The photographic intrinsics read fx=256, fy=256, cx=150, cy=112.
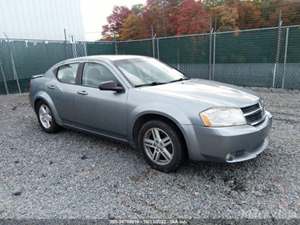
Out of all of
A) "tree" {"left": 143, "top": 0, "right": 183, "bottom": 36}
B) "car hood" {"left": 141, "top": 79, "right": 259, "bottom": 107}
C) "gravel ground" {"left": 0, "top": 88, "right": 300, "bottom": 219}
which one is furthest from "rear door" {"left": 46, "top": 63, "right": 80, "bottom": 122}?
"tree" {"left": 143, "top": 0, "right": 183, "bottom": 36}

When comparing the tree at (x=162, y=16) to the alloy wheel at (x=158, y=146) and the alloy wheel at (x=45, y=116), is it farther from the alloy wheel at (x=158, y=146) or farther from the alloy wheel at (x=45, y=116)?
the alloy wheel at (x=158, y=146)

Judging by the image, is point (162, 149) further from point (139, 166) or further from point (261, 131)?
point (261, 131)

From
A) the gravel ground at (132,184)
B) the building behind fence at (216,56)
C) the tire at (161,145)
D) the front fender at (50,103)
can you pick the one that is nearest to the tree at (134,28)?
the building behind fence at (216,56)

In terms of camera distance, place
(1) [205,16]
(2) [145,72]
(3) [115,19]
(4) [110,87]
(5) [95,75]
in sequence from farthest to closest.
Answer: (3) [115,19]
(1) [205,16]
(5) [95,75]
(2) [145,72]
(4) [110,87]

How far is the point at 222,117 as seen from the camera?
2.83 metres

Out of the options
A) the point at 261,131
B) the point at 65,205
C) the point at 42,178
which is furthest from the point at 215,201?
the point at 42,178

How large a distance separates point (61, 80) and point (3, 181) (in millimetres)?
1970

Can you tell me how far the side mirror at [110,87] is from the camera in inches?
136

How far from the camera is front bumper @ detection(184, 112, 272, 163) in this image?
2.76m

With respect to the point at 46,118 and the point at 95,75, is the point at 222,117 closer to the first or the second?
the point at 95,75

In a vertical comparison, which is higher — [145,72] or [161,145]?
[145,72]

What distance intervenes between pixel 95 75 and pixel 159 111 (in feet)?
4.73

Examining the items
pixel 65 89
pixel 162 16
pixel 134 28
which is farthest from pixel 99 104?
pixel 134 28

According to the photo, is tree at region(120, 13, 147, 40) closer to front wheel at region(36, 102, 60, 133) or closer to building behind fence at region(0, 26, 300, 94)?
building behind fence at region(0, 26, 300, 94)
